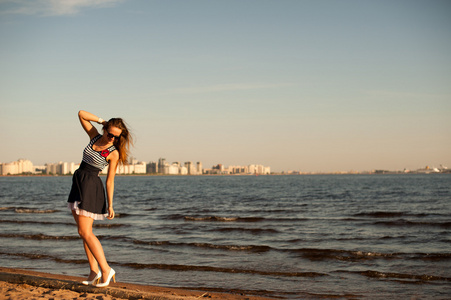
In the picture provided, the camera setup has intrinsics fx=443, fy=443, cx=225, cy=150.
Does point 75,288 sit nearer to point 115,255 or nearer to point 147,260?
point 147,260

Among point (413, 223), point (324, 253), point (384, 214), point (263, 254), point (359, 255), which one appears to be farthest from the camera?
point (384, 214)

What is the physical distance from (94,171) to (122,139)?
51 centimetres

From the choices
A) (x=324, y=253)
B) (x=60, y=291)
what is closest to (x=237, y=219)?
(x=324, y=253)

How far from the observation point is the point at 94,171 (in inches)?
212

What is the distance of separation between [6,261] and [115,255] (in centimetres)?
249

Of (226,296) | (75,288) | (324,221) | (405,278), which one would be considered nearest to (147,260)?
(226,296)

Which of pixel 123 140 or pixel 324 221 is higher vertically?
pixel 123 140

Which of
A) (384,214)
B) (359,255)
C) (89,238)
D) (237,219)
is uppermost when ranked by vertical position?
(89,238)

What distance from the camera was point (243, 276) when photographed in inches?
351

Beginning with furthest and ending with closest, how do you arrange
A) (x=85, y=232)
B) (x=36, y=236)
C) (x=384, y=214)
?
(x=384, y=214)
(x=36, y=236)
(x=85, y=232)

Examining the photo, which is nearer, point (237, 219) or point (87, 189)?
point (87, 189)

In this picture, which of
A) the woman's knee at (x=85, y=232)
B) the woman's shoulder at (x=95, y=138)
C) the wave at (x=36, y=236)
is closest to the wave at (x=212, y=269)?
the woman's knee at (x=85, y=232)

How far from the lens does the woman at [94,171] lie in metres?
5.32

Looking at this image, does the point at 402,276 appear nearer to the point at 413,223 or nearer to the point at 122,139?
the point at 122,139
